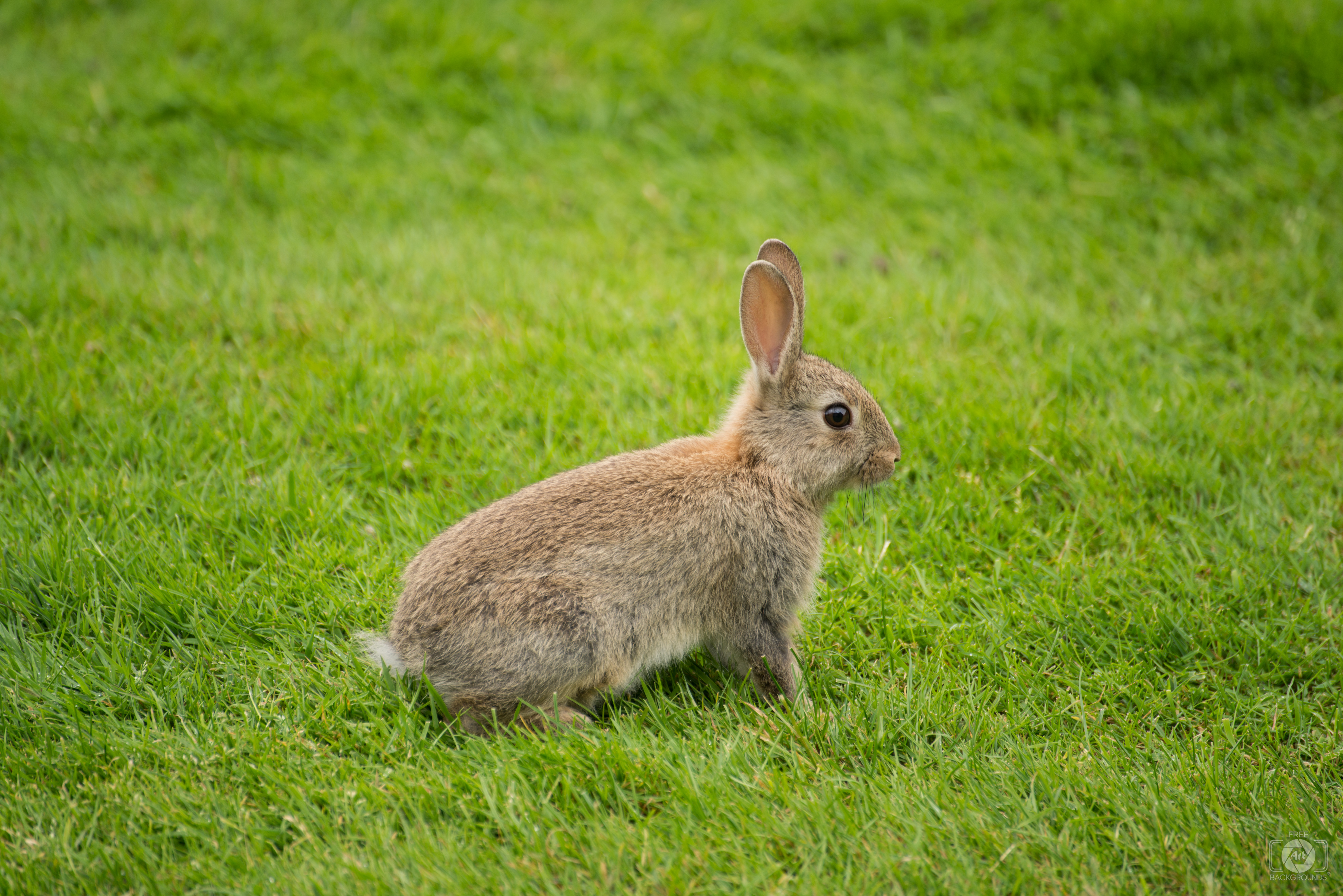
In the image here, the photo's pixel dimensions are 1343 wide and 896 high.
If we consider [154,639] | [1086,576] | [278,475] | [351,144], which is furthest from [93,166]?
[1086,576]

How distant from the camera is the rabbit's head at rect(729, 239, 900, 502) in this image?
4008 millimetres

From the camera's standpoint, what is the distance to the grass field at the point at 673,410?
10.1ft

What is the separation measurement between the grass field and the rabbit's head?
1.55ft

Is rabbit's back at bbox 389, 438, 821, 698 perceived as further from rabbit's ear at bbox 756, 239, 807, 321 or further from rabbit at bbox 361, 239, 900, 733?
rabbit's ear at bbox 756, 239, 807, 321

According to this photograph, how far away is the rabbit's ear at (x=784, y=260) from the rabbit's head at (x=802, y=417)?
2cm

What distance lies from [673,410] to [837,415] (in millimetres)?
1199

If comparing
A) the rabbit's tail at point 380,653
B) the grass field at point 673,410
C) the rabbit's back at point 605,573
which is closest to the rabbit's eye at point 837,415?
the rabbit's back at point 605,573

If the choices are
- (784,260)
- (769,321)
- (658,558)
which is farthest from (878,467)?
(658,558)

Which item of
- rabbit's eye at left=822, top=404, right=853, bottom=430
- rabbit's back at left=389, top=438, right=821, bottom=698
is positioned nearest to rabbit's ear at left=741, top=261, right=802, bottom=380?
rabbit's eye at left=822, top=404, right=853, bottom=430

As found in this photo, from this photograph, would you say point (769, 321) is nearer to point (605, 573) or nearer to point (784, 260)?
point (784, 260)

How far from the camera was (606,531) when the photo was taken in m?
3.55

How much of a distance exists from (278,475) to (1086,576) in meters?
3.39

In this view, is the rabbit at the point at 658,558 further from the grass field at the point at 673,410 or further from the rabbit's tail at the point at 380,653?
the grass field at the point at 673,410

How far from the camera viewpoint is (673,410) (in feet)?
16.6
